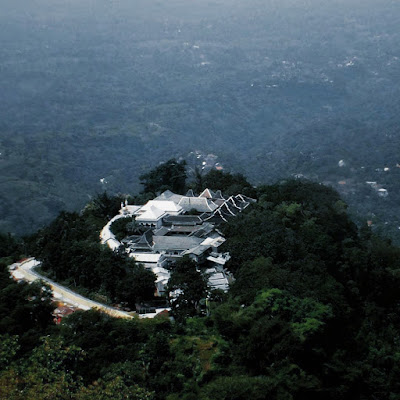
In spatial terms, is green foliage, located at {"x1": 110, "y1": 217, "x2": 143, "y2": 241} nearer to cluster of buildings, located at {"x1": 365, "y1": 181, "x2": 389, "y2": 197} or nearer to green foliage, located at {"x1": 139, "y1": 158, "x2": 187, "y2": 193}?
green foliage, located at {"x1": 139, "y1": 158, "x2": 187, "y2": 193}

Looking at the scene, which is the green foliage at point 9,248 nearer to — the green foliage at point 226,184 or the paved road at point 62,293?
the paved road at point 62,293

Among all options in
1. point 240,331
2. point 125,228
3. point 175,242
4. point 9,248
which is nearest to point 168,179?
point 125,228

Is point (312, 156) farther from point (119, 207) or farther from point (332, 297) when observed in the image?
point (332, 297)

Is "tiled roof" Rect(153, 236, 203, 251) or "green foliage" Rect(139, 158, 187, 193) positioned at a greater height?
"tiled roof" Rect(153, 236, 203, 251)

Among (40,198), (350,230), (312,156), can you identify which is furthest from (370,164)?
(350,230)

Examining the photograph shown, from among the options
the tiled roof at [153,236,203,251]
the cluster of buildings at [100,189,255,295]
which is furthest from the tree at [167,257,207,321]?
the tiled roof at [153,236,203,251]

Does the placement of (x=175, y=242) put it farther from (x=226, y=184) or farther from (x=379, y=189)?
(x=379, y=189)
